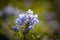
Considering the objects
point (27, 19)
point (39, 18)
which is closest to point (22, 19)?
point (27, 19)

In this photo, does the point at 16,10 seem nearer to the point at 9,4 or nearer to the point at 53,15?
the point at 9,4

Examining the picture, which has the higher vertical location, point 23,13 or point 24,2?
point 24,2

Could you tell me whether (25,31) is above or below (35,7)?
below

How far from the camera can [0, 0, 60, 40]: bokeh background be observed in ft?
4.21

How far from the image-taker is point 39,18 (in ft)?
4.26

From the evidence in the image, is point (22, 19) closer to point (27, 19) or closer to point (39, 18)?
point (27, 19)

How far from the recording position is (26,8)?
132 cm

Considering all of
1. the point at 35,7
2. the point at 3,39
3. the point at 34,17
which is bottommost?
the point at 3,39

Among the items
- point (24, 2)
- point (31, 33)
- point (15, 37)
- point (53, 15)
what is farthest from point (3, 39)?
point (53, 15)

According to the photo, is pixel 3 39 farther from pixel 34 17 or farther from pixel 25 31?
pixel 34 17

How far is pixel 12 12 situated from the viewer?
132 centimetres

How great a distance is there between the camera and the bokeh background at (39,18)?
50.5 inches

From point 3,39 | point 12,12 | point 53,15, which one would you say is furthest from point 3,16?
point 53,15

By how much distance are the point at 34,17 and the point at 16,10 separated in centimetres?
18
